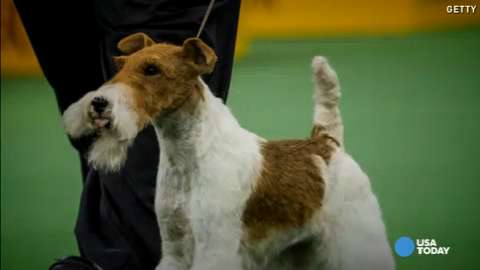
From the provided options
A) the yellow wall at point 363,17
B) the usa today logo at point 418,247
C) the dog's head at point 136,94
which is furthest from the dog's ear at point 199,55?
the usa today logo at point 418,247

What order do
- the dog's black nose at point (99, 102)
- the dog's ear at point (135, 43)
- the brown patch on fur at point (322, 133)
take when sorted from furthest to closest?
the brown patch on fur at point (322, 133) < the dog's ear at point (135, 43) < the dog's black nose at point (99, 102)

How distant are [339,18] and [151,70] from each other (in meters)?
0.34

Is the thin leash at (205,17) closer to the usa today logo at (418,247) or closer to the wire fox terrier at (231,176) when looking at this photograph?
the wire fox terrier at (231,176)

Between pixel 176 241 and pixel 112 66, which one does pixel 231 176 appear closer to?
pixel 176 241

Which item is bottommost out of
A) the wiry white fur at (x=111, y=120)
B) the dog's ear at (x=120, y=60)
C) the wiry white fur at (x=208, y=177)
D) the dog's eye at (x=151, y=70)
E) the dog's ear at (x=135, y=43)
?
the wiry white fur at (x=208, y=177)

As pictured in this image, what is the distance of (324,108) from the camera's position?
Result: 139cm

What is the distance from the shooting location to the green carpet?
4.65 ft

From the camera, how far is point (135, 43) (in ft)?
4.22

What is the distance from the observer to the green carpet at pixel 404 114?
1416 mm

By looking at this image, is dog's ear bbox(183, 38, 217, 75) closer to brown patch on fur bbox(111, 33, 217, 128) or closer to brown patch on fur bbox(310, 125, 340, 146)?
brown patch on fur bbox(111, 33, 217, 128)

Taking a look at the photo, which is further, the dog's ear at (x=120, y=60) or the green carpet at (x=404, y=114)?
the green carpet at (x=404, y=114)

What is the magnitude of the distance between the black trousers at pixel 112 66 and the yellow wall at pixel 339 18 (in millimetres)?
77

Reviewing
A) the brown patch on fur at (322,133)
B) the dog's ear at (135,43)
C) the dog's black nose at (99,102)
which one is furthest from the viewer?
the brown patch on fur at (322,133)

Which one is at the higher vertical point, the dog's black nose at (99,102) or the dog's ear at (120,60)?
the dog's ear at (120,60)
